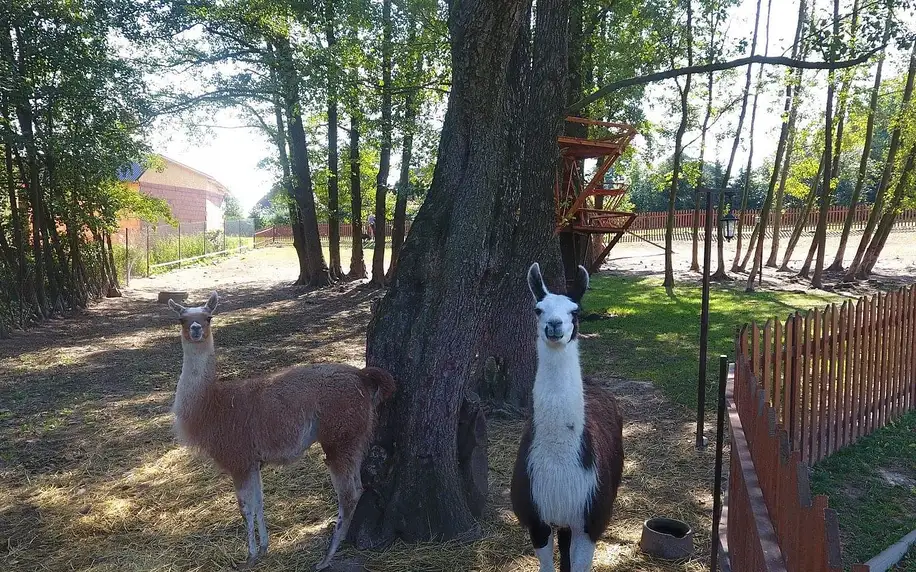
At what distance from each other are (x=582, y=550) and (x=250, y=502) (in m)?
2.26

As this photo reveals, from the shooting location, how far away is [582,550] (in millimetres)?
3225

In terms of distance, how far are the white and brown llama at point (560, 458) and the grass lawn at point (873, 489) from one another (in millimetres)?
1991

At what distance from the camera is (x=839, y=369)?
5.52 meters

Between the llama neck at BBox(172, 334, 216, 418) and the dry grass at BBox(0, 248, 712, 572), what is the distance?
3.42 ft

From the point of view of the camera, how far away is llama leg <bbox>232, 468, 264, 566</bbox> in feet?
13.3

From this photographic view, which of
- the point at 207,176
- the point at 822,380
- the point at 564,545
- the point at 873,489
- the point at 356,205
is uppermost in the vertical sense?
the point at 207,176

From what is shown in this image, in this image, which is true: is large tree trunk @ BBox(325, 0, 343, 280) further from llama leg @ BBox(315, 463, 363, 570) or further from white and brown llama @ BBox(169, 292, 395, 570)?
llama leg @ BBox(315, 463, 363, 570)

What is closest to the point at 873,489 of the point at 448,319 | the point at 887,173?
the point at 448,319

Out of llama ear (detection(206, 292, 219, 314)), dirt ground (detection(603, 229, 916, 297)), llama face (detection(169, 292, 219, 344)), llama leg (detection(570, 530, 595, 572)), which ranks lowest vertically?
llama leg (detection(570, 530, 595, 572))

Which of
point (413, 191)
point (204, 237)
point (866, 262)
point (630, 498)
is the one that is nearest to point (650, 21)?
point (413, 191)

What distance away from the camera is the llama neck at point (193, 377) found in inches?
161

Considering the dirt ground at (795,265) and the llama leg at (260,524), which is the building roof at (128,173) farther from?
the dirt ground at (795,265)

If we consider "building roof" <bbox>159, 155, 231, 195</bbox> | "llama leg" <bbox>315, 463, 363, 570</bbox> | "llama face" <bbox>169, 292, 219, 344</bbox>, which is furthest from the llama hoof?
"building roof" <bbox>159, 155, 231, 195</bbox>

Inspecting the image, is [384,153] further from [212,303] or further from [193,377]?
[193,377]
